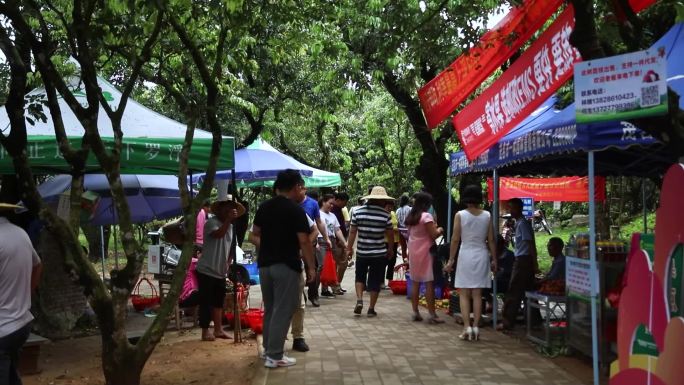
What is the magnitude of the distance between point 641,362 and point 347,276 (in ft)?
40.7

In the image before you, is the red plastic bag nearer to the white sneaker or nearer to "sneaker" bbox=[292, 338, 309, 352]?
"sneaker" bbox=[292, 338, 309, 352]

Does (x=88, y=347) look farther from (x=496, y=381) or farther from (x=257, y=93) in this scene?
(x=257, y=93)

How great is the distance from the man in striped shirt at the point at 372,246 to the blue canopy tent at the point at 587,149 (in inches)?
52.0

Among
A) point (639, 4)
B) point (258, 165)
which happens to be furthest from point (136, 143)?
point (258, 165)

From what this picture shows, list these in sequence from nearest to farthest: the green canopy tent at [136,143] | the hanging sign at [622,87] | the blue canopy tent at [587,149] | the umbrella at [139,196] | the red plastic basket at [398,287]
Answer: the hanging sign at [622,87], the blue canopy tent at [587,149], the green canopy tent at [136,143], the umbrella at [139,196], the red plastic basket at [398,287]

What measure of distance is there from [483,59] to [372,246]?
113 inches

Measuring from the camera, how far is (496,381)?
5.82 meters

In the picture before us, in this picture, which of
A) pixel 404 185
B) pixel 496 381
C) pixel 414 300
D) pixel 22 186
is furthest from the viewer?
pixel 404 185

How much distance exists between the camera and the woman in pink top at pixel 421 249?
8.87 metres

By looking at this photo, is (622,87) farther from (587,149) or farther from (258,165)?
(258,165)

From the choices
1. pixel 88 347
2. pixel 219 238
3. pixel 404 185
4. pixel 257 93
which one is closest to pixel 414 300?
pixel 219 238

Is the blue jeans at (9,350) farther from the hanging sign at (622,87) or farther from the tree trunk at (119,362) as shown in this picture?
the hanging sign at (622,87)

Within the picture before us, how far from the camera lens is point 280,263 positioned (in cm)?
623

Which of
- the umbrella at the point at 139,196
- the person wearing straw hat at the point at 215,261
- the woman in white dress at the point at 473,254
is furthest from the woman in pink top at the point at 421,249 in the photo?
the umbrella at the point at 139,196
